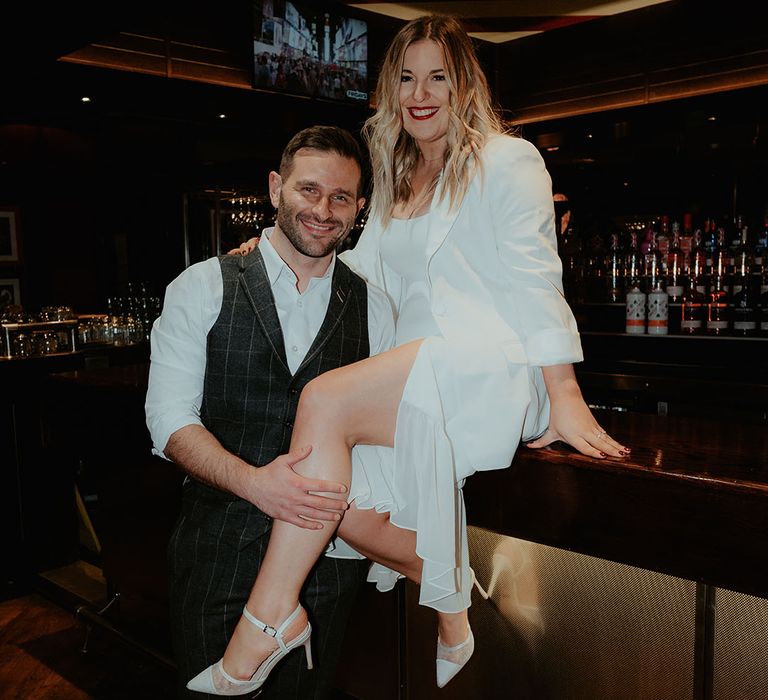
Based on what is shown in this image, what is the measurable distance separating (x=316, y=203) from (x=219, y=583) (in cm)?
88

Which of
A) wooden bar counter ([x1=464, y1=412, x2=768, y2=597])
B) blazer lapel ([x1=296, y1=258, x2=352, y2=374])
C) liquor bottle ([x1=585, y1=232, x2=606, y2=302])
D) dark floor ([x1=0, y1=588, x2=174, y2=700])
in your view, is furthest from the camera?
liquor bottle ([x1=585, y1=232, x2=606, y2=302])

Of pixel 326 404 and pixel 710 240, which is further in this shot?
pixel 710 240

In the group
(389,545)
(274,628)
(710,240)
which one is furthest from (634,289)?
(274,628)

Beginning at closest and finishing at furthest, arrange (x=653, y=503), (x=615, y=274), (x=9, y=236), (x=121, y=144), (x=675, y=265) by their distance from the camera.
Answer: (x=653, y=503) < (x=675, y=265) < (x=615, y=274) < (x=121, y=144) < (x=9, y=236)

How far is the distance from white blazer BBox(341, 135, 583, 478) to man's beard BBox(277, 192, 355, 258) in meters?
0.25

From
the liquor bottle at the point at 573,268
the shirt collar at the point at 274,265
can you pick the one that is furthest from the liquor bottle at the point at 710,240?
the shirt collar at the point at 274,265

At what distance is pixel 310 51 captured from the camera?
4.58 m

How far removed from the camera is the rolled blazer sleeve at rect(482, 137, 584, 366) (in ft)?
4.85

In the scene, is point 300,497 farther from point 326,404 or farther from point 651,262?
point 651,262

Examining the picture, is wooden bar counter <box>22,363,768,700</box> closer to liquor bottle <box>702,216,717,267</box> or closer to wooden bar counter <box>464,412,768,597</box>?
wooden bar counter <box>464,412,768,597</box>

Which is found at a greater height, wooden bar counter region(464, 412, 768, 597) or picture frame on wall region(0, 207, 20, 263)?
picture frame on wall region(0, 207, 20, 263)

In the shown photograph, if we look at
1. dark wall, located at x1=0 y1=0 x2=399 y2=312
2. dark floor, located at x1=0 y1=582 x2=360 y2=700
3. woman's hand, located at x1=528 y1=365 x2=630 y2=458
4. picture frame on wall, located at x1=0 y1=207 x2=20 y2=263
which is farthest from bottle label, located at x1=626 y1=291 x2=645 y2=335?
picture frame on wall, located at x1=0 y1=207 x2=20 y2=263

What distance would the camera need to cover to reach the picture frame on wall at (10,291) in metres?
5.93

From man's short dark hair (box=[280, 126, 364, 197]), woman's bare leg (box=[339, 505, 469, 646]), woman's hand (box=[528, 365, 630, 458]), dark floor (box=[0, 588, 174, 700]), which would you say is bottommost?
dark floor (box=[0, 588, 174, 700])
